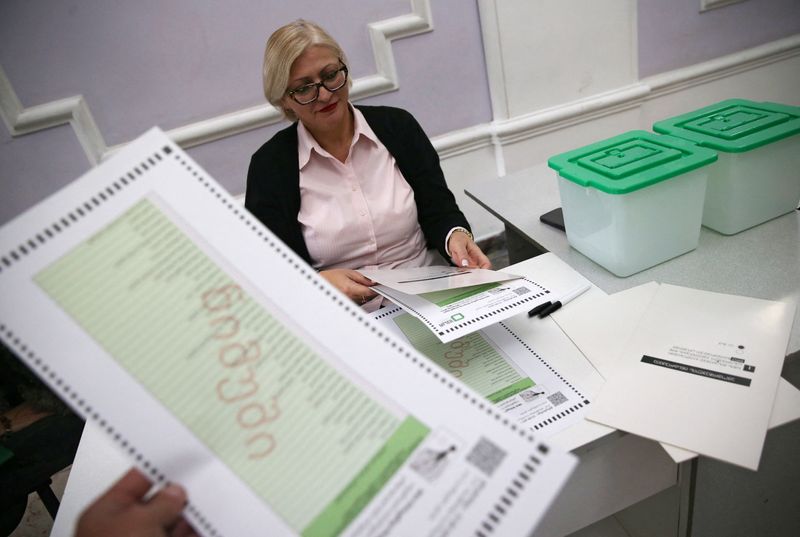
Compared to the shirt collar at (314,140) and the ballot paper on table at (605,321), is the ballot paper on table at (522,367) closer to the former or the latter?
the ballot paper on table at (605,321)

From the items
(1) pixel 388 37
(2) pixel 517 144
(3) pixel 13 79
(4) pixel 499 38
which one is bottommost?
(2) pixel 517 144

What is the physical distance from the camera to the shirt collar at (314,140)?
1.28 m

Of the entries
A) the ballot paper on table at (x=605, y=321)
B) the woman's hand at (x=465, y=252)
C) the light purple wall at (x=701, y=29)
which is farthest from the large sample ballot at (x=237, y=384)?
the light purple wall at (x=701, y=29)

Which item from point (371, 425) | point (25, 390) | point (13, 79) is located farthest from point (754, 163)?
point (25, 390)

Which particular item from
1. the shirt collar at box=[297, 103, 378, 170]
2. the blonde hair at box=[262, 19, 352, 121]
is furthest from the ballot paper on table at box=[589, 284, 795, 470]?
the blonde hair at box=[262, 19, 352, 121]

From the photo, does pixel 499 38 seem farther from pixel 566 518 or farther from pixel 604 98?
pixel 566 518

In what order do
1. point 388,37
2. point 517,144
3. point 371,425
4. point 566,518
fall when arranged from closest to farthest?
1. point 371,425
2. point 566,518
3. point 388,37
4. point 517,144

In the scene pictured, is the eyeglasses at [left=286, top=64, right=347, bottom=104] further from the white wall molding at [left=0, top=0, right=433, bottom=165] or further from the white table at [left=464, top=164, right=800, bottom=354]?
the white wall molding at [left=0, top=0, right=433, bottom=165]

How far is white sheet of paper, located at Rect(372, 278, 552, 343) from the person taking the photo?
0.83 meters

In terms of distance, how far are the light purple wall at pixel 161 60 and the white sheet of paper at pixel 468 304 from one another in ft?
4.12

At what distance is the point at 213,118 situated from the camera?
187 cm

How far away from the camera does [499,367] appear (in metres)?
0.86

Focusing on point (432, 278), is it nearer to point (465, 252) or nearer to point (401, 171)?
point (465, 252)

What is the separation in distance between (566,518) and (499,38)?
68.8 inches
